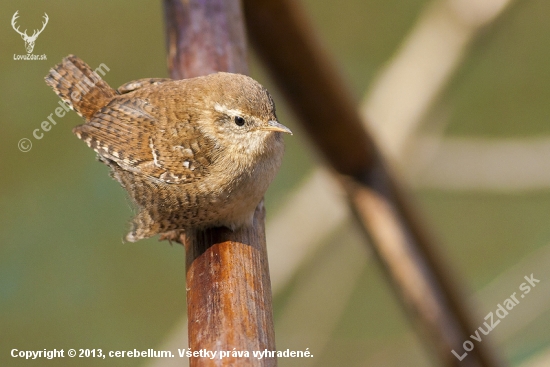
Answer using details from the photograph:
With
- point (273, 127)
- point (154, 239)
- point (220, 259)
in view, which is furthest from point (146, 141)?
point (154, 239)

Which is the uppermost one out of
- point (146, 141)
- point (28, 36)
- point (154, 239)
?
point (28, 36)

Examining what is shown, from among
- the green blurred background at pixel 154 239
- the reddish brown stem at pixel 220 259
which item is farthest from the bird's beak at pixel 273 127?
the green blurred background at pixel 154 239

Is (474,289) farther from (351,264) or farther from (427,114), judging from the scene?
(427,114)

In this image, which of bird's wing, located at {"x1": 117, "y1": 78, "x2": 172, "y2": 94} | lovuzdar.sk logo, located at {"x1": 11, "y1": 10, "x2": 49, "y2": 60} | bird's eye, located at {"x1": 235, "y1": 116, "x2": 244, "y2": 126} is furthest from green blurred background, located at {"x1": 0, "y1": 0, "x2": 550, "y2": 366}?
bird's eye, located at {"x1": 235, "y1": 116, "x2": 244, "y2": 126}

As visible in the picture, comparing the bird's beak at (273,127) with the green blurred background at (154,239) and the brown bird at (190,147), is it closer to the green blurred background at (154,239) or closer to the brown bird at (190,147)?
the brown bird at (190,147)

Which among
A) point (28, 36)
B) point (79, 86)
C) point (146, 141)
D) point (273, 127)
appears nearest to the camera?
point (273, 127)

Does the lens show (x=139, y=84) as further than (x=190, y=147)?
Yes

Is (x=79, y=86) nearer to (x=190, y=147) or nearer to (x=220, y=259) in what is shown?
(x=190, y=147)

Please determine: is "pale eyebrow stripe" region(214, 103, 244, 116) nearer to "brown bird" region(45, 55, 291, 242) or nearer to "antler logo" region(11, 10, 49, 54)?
"brown bird" region(45, 55, 291, 242)
